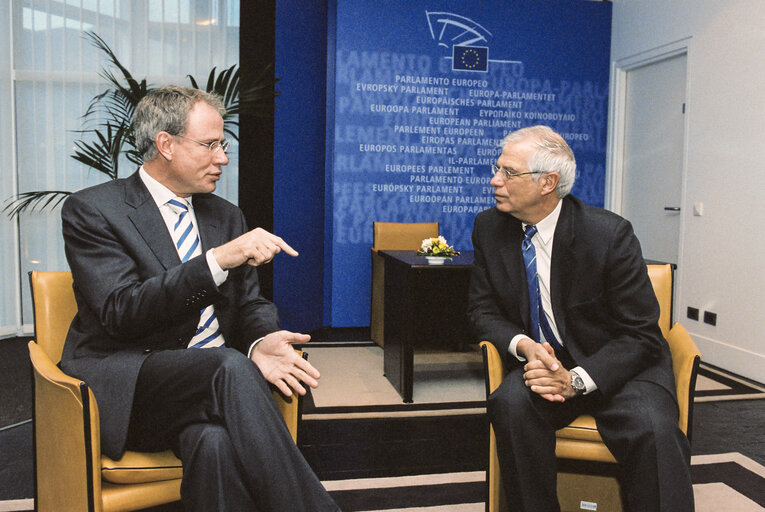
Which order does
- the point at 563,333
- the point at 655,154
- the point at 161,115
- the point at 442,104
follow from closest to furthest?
the point at 161,115 → the point at 563,333 → the point at 655,154 → the point at 442,104

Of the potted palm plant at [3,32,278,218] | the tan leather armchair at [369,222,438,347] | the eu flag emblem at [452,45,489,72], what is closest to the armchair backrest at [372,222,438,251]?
the tan leather armchair at [369,222,438,347]

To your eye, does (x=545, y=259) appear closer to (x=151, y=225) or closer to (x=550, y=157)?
(x=550, y=157)

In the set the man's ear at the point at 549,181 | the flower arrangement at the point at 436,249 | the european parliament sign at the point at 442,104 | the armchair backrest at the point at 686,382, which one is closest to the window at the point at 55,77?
the european parliament sign at the point at 442,104

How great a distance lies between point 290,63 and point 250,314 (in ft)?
10.7

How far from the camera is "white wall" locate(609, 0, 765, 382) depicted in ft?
13.5

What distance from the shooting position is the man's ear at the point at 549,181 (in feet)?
6.77

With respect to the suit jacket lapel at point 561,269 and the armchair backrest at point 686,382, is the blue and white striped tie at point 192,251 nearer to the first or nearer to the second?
the suit jacket lapel at point 561,269

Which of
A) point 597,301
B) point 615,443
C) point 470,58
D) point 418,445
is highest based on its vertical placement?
point 470,58

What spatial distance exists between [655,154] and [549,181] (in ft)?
13.0

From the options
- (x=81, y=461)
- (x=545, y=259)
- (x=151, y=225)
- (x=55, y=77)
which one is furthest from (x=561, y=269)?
(x=55, y=77)

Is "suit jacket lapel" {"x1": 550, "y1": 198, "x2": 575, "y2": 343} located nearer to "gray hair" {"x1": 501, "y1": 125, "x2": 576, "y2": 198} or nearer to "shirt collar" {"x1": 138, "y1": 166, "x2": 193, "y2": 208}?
"gray hair" {"x1": 501, "y1": 125, "x2": 576, "y2": 198}

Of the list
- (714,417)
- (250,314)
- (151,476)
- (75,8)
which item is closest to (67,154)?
(75,8)

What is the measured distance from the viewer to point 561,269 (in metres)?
2.01

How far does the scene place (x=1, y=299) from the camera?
4824mm
